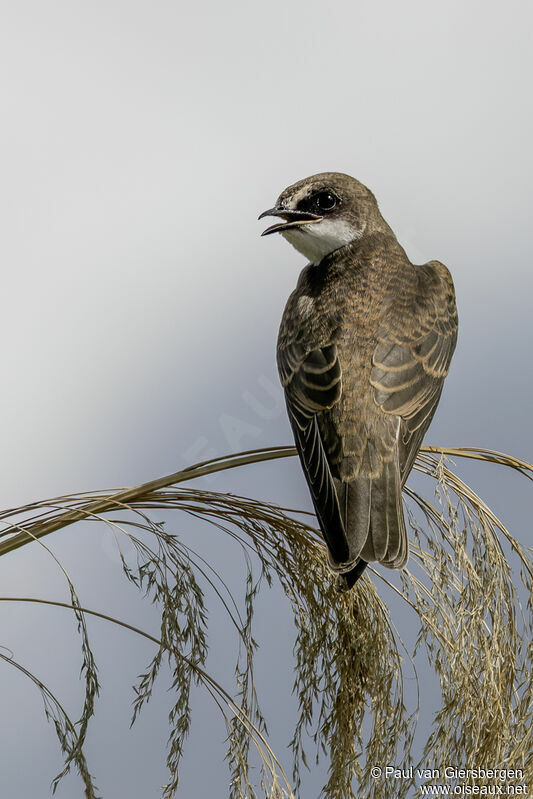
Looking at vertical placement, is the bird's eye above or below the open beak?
above

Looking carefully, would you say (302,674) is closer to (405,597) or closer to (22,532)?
(405,597)

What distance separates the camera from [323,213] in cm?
264

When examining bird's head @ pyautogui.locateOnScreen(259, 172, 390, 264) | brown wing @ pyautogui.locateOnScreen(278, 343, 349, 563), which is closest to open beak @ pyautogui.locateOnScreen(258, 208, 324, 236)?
bird's head @ pyautogui.locateOnScreen(259, 172, 390, 264)

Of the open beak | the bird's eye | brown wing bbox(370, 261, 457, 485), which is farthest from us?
the bird's eye

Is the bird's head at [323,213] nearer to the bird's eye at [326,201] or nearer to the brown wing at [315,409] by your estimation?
the bird's eye at [326,201]

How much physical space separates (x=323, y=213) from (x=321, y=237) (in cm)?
8

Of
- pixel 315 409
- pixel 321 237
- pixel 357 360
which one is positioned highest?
pixel 321 237

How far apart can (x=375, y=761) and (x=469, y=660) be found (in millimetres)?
295

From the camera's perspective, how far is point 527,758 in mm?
1865

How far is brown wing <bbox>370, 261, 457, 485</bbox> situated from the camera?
7.16ft

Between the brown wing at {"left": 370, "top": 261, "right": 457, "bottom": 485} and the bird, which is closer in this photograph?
the bird

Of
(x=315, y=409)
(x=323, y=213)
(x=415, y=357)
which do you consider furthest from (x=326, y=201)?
(x=315, y=409)

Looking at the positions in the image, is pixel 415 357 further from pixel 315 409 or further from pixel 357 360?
pixel 315 409

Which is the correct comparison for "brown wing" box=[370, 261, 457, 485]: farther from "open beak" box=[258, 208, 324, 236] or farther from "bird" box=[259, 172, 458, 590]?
"open beak" box=[258, 208, 324, 236]
